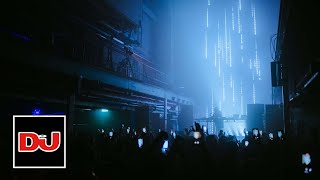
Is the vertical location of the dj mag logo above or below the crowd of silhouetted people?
above

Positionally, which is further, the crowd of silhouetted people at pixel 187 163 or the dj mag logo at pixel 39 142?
the crowd of silhouetted people at pixel 187 163

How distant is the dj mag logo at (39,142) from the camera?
4.39 m

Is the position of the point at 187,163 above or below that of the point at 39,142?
below

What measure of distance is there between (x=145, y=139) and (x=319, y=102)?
9012 millimetres

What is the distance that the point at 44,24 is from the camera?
17594mm

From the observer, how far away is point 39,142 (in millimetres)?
4391

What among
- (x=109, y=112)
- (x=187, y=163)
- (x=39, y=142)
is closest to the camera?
(x=39, y=142)

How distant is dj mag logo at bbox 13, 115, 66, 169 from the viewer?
4.39m

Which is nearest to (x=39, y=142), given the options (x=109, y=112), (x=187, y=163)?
(x=187, y=163)

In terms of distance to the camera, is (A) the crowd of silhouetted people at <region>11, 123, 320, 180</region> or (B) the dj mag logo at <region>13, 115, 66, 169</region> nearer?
(B) the dj mag logo at <region>13, 115, 66, 169</region>

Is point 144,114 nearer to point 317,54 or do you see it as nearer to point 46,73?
point 46,73

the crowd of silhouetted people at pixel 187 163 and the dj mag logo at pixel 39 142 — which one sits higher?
the dj mag logo at pixel 39 142

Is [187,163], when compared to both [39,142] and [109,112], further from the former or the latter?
[109,112]

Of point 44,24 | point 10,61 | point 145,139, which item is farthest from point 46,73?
point 145,139
